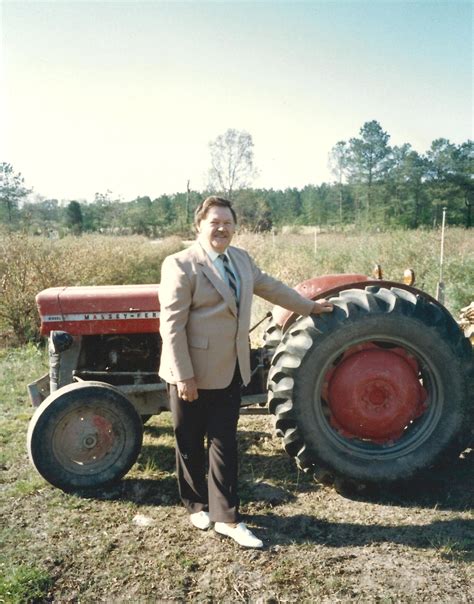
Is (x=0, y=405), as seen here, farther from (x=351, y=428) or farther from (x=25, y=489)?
(x=351, y=428)

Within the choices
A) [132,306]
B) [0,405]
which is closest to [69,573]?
[132,306]

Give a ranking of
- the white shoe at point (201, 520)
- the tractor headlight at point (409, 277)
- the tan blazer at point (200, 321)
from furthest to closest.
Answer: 1. the tractor headlight at point (409, 277)
2. the white shoe at point (201, 520)
3. the tan blazer at point (200, 321)

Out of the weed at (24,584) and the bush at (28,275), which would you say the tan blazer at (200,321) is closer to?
the weed at (24,584)

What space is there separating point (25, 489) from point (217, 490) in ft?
4.88

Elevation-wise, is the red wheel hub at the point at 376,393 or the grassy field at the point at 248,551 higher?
the red wheel hub at the point at 376,393

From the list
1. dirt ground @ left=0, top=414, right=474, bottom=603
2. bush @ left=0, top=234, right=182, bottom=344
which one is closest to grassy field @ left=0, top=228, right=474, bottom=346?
bush @ left=0, top=234, right=182, bottom=344

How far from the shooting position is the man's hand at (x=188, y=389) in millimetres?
2734

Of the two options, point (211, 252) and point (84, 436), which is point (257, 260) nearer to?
point (84, 436)

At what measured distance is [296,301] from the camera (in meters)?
3.12

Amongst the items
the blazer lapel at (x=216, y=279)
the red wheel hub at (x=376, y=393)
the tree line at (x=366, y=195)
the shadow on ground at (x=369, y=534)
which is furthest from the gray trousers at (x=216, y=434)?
the tree line at (x=366, y=195)

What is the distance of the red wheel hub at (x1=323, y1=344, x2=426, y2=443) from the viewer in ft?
11.0

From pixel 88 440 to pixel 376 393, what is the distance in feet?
6.44

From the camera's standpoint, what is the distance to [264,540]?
2922mm

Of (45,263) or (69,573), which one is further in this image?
(45,263)
